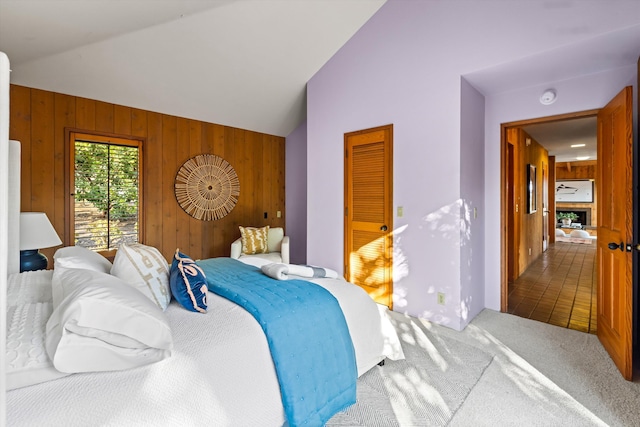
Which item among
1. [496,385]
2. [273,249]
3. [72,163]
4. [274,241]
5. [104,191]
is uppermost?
[72,163]

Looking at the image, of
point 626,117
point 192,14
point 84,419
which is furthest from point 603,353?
point 192,14

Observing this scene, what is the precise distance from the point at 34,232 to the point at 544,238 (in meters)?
8.36

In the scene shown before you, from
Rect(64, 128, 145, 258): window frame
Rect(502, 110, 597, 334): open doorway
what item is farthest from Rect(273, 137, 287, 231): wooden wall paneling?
Rect(502, 110, 597, 334): open doorway

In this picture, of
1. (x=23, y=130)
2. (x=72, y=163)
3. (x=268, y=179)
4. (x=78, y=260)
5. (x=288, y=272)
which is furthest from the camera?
(x=268, y=179)

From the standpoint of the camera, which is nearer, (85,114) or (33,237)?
(33,237)

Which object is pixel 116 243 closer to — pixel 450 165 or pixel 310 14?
pixel 310 14

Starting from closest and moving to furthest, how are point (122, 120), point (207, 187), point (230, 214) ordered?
point (122, 120)
point (207, 187)
point (230, 214)

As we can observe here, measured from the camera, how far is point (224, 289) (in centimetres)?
183

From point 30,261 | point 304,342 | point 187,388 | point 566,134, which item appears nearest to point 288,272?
point 304,342

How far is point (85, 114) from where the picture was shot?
11.6 ft

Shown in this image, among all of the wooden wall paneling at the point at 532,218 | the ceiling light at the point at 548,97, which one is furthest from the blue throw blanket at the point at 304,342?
the wooden wall paneling at the point at 532,218

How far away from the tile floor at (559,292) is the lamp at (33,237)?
4353 millimetres

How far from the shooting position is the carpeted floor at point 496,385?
178cm

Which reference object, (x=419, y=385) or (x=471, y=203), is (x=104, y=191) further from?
(x=471, y=203)
